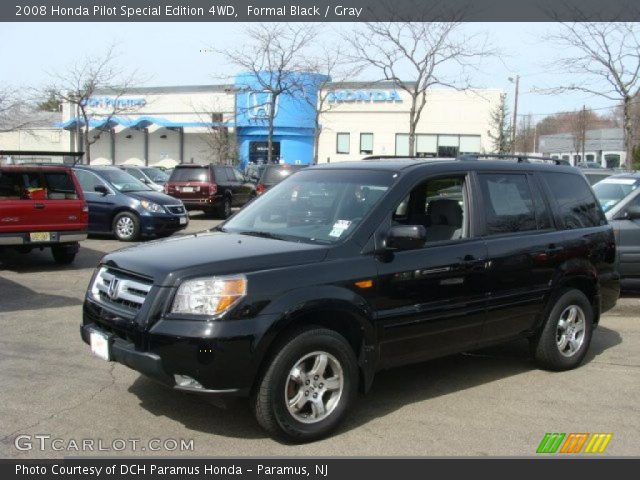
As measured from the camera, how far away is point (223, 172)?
851 inches

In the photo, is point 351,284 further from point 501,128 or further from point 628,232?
point 501,128

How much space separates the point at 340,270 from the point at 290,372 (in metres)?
0.76

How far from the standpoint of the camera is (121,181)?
1605 centimetres

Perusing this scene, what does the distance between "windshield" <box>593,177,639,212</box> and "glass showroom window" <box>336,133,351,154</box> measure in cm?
3827

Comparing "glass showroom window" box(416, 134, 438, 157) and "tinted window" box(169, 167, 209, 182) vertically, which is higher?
"glass showroom window" box(416, 134, 438, 157)

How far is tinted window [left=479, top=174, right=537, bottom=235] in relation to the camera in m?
5.65

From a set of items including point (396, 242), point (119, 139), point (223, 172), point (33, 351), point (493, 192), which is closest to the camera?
point (396, 242)

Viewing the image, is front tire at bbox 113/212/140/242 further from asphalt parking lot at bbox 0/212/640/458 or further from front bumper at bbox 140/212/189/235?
asphalt parking lot at bbox 0/212/640/458

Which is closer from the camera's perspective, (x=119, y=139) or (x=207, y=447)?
(x=207, y=447)

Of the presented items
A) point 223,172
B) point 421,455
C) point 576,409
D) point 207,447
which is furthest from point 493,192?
point 223,172

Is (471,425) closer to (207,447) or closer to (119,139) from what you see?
(207,447)

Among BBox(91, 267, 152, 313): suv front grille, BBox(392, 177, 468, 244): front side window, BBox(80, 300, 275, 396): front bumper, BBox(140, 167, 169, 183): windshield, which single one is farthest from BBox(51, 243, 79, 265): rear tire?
BBox(140, 167, 169, 183): windshield

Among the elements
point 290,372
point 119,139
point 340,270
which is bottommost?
point 290,372

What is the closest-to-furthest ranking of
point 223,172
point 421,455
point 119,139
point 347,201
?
point 421,455 → point 347,201 → point 223,172 → point 119,139
